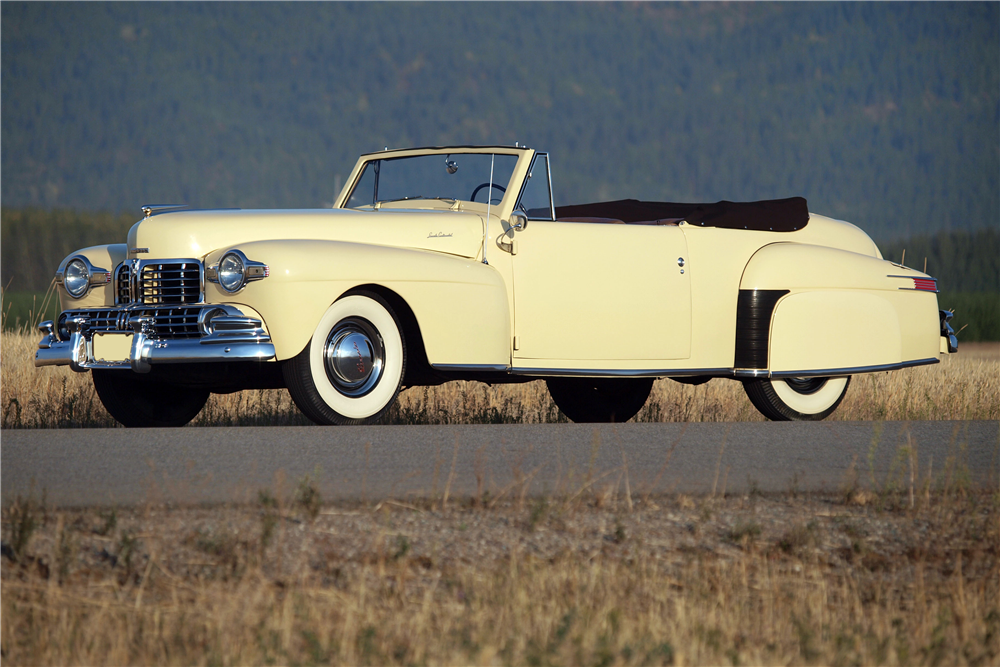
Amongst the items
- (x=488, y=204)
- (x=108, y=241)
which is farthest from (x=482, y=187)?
(x=108, y=241)

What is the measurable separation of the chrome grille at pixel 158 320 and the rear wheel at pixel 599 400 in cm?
396

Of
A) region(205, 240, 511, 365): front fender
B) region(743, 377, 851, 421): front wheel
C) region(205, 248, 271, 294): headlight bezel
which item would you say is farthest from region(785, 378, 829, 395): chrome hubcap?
region(205, 248, 271, 294): headlight bezel

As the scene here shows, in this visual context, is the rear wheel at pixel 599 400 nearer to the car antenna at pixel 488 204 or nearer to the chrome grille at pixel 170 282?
the car antenna at pixel 488 204

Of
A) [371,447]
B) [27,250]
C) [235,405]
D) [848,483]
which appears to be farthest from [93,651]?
[27,250]

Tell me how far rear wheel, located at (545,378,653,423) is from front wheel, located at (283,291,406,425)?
317 centimetres

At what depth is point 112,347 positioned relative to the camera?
736cm

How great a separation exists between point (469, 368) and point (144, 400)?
7.56ft

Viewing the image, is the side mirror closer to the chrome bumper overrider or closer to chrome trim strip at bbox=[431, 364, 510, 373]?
→ chrome trim strip at bbox=[431, 364, 510, 373]

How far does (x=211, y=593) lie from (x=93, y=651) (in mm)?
429

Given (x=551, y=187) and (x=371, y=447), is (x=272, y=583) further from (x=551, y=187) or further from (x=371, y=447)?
(x=551, y=187)

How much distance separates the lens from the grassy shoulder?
12.5 feet

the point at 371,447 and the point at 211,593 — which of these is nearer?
the point at 211,593

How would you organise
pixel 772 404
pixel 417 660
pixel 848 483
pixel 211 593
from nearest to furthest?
pixel 417 660, pixel 211 593, pixel 848 483, pixel 772 404

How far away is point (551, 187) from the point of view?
29.1 feet
